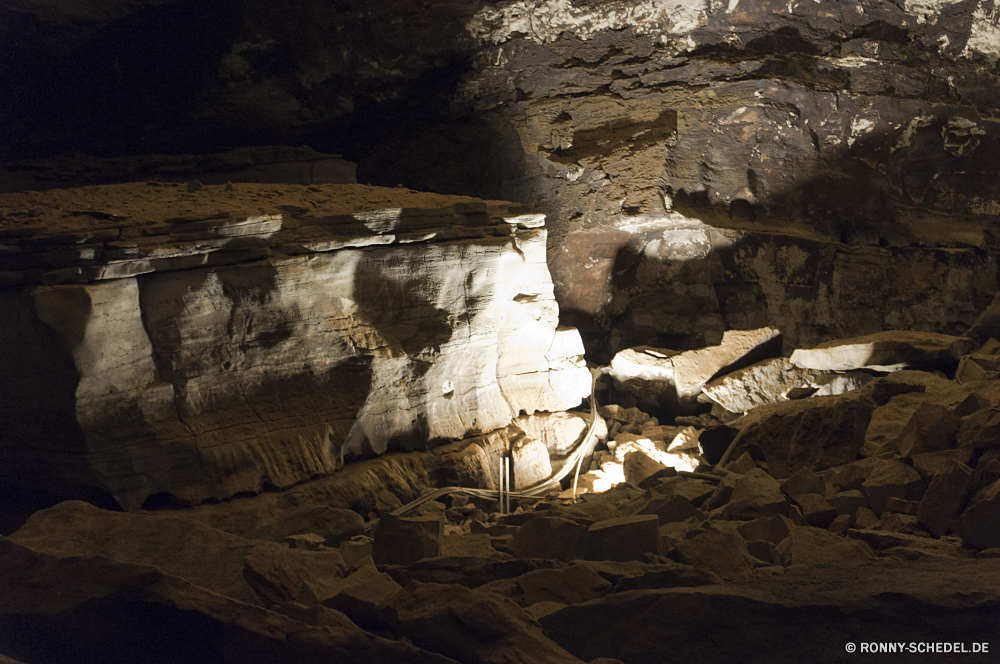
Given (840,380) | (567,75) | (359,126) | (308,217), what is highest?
(567,75)

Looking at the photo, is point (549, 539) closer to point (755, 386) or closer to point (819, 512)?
point (819, 512)

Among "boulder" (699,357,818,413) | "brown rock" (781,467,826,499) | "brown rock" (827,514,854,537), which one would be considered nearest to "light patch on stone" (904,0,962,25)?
"boulder" (699,357,818,413)

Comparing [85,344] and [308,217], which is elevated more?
[308,217]

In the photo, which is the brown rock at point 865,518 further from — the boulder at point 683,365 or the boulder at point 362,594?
the boulder at point 683,365

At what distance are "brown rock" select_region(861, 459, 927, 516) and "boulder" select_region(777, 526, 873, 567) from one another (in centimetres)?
31

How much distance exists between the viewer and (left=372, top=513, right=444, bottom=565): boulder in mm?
2758

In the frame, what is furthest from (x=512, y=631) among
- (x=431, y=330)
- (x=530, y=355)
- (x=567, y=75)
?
(x=567, y=75)

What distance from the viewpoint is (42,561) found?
209 cm

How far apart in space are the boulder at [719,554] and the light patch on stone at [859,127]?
→ 5054 mm

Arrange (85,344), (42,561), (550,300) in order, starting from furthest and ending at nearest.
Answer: (550,300)
(85,344)
(42,561)

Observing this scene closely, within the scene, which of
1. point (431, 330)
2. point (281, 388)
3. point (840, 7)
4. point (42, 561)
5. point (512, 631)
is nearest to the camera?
point (512, 631)

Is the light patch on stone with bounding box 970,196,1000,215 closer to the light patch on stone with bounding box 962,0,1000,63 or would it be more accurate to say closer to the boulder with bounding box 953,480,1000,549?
the light patch on stone with bounding box 962,0,1000,63

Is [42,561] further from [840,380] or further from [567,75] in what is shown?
[567,75]

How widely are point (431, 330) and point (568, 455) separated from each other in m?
1.48
